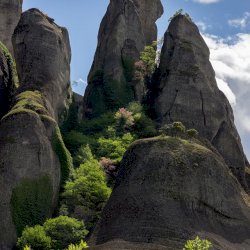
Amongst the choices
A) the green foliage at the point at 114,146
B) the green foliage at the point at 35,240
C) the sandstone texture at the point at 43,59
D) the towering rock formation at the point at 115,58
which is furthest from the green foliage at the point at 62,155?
the towering rock formation at the point at 115,58

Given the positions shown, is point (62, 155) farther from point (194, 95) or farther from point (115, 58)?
point (115, 58)

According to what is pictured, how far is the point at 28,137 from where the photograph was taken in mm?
56562

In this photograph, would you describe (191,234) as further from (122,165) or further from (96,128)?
(96,128)

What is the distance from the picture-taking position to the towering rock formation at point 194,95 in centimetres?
7536

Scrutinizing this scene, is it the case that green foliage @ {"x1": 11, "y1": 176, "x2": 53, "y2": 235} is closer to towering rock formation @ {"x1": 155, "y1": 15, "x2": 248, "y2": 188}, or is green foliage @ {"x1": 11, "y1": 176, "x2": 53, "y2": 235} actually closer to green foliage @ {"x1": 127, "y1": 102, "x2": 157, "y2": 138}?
green foliage @ {"x1": 127, "y1": 102, "x2": 157, "y2": 138}

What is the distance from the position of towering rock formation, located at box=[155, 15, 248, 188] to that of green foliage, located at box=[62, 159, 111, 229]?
2086 cm

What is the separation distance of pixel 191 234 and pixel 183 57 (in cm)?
3787

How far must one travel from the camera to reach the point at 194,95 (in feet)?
254

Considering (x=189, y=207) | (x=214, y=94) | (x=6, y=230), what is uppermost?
(x=214, y=94)

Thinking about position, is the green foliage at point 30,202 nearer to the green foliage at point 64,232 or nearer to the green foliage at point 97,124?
the green foliage at point 64,232

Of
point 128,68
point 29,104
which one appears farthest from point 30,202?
point 128,68

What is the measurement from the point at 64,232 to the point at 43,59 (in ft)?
86.9

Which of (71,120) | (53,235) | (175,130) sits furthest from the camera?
(71,120)

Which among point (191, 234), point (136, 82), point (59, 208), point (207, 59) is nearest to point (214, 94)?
point (207, 59)
